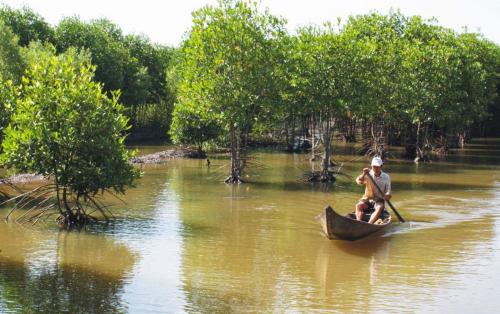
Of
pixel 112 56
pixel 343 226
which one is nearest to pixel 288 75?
pixel 343 226

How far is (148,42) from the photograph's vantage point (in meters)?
81.1

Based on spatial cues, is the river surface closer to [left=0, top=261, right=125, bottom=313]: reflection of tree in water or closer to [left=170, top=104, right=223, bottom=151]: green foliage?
[left=0, top=261, right=125, bottom=313]: reflection of tree in water

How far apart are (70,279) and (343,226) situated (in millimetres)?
7656

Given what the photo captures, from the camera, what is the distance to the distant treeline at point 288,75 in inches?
1226

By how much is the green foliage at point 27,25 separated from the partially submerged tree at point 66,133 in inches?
1464

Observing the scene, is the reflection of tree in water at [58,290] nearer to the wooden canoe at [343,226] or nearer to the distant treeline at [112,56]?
the wooden canoe at [343,226]

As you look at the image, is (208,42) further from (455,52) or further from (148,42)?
(148,42)

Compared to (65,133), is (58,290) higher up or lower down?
lower down

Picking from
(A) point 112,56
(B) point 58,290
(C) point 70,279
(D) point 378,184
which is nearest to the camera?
(B) point 58,290

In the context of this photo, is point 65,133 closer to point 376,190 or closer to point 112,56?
point 376,190

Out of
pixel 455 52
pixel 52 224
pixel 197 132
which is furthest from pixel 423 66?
pixel 52 224

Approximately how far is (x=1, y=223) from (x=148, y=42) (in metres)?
62.0

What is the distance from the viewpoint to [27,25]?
5719cm

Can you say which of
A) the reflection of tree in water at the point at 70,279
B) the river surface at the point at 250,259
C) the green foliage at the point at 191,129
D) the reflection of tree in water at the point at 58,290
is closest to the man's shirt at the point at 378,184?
the river surface at the point at 250,259
